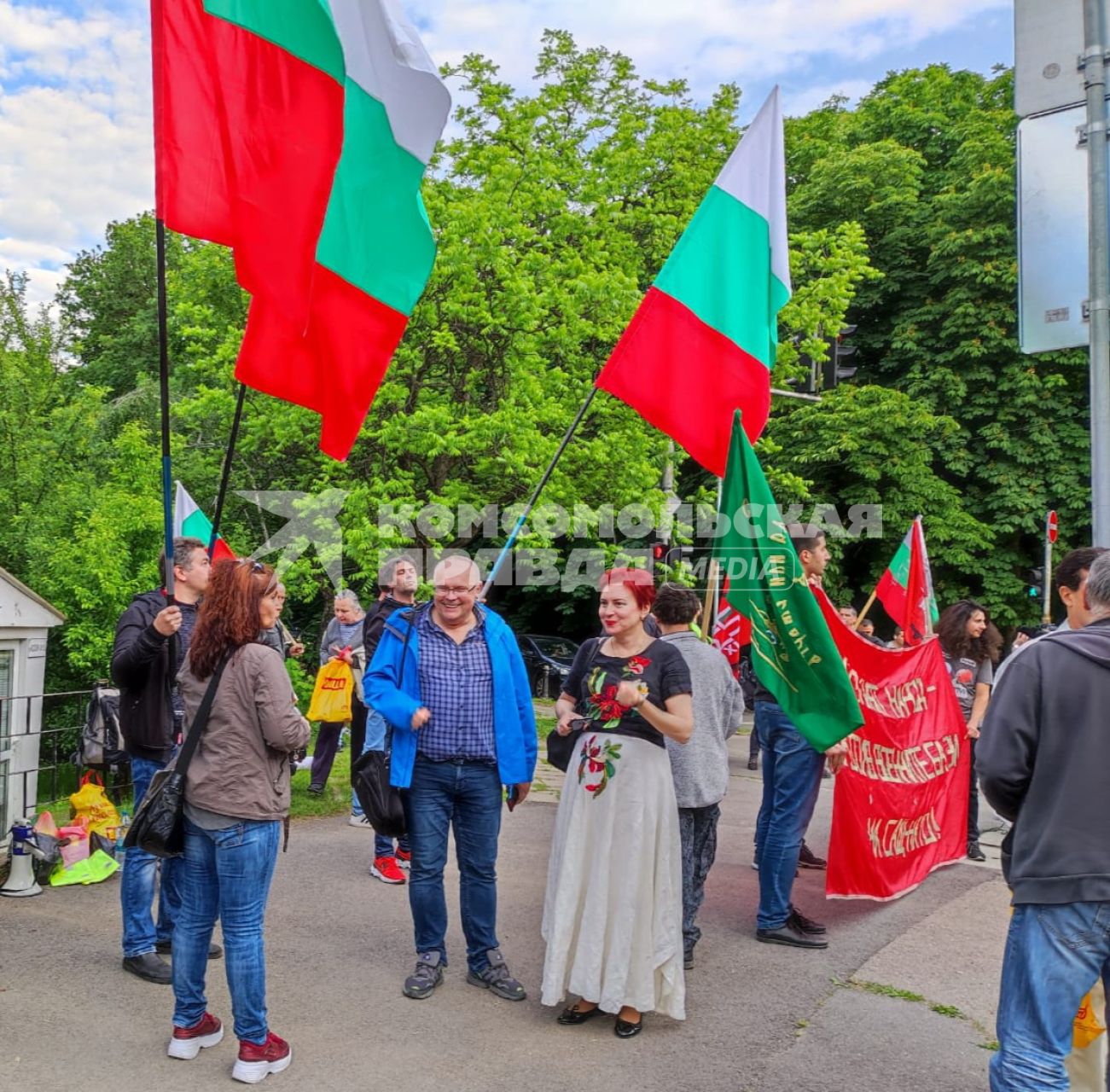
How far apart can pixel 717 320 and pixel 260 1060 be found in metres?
4.29

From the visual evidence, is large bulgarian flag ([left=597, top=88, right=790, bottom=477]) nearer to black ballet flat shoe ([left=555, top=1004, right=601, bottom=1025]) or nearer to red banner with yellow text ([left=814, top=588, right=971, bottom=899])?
red banner with yellow text ([left=814, top=588, right=971, bottom=899])

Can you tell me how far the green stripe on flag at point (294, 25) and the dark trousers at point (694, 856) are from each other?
361cm

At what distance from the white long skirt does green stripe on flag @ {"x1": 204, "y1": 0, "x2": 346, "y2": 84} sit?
3061 mm

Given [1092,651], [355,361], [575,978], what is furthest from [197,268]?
[1092,651]

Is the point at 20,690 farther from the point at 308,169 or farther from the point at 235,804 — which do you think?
the point at 308,169

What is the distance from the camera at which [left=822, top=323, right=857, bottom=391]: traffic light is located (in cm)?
1550

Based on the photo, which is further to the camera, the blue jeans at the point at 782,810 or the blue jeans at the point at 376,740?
the blue jeans at the point at 376,740

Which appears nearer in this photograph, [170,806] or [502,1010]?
[170,806]

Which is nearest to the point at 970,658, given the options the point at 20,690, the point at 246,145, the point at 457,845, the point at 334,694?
the point at 457,845

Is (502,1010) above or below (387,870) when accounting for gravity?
below

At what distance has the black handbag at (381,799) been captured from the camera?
15.3ft

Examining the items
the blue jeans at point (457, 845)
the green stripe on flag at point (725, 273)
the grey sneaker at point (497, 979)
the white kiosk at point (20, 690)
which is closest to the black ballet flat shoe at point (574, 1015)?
the grey sneaker at point (497, 979)

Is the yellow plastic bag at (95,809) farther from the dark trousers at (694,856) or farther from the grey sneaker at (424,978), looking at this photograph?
the dark trousers at (694,856)

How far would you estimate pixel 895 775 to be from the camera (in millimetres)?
6379
